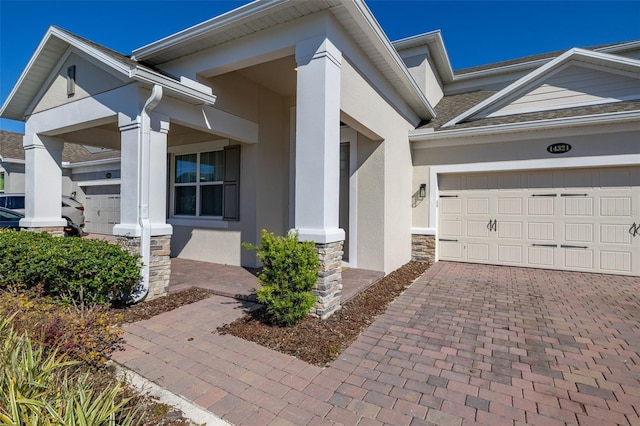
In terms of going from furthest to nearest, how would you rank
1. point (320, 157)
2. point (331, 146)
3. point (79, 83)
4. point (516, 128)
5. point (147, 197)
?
1. point (516, 128)
2. point (79, 83)
3. point (147, 197)
4. point (331, 146)
5. point (320, 157)

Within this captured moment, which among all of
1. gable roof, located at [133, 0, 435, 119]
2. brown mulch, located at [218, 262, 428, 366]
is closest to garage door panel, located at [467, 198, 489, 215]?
gable roof, located at [133, 0, 435, 119]

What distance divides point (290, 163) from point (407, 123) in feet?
10.8

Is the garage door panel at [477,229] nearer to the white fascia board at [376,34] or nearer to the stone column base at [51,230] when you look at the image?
the white fascia board at [376,34]

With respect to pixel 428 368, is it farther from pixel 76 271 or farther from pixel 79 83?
pixel 79 83

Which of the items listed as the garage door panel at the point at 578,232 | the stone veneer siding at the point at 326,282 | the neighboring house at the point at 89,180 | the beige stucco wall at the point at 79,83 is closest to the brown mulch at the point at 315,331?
the stone veneer siding at the point at 326,282

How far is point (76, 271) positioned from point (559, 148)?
9.74 metres

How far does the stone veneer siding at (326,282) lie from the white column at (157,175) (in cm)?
278

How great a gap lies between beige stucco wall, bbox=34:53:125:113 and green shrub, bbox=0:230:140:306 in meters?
2.81

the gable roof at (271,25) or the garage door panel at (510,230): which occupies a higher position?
the gable roof at (271,25)

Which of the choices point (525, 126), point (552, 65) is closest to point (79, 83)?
point (525, 126)

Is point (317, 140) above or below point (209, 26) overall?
below

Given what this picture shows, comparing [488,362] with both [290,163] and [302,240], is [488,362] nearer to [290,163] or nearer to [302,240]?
[302,240]

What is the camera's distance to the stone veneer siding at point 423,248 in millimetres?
8797

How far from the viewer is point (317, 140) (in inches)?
183
